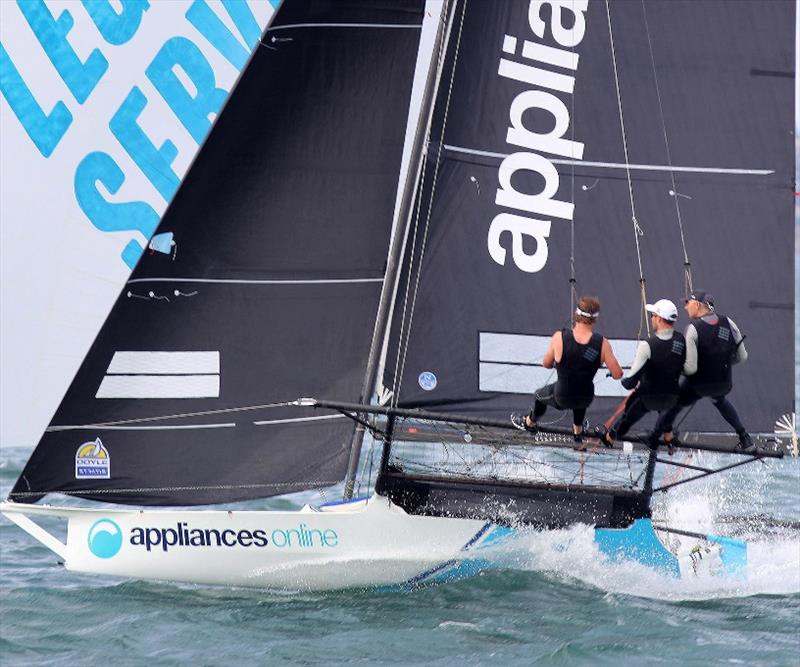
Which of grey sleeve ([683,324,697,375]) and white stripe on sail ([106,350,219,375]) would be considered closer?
grey sleeve ([683,324,697,375])

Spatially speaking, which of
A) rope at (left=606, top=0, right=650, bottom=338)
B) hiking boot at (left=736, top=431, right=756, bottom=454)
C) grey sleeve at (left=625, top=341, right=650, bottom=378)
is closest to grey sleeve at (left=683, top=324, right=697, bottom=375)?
grey sleeve at (left=625, top=341, right=650, bottom=378)

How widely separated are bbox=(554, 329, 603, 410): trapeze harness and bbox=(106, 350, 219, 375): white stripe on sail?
2.40m

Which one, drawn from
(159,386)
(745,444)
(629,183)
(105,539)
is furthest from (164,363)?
(745,444)

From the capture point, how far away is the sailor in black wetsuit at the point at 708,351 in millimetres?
11117

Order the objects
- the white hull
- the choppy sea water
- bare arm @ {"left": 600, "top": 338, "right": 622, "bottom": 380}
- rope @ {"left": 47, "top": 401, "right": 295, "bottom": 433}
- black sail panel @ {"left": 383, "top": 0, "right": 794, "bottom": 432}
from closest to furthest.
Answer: the choppy sea water
bare arm @ {"left": 600, "top": 338, "right": 622, "bottom": 380}
the white hull
rope @ {"left": 47, "top": 401, "right": 295, "bottom": 433}
black sail panel @ {"left": 383, "top": 0, "right": 794, "bottom": 432}

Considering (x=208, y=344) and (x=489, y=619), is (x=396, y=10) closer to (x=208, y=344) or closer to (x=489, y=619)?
(x=208, y=344)

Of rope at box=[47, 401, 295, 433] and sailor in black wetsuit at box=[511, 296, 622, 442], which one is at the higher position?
sailor in black wetsuit at box=[511, 296, 622, 442]

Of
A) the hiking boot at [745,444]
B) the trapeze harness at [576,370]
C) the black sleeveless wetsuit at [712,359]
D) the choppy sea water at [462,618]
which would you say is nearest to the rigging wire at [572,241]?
the trapeze harness at [576,370]

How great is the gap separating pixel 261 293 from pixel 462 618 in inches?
102

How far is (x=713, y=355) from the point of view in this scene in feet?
36.5

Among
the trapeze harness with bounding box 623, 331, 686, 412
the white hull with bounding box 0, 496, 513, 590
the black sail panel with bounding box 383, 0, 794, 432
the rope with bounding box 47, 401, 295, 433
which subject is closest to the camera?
the trapeze harness with bounding box 623, 331, 686, 412

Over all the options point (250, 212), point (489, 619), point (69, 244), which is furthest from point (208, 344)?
point (489, 619)

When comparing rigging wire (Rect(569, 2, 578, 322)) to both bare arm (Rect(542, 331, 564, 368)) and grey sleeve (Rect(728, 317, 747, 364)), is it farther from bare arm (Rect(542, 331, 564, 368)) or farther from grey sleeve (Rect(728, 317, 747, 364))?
grey sleeve (Rect(728, 317, 747, 364))

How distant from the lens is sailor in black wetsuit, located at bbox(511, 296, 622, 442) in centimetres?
1103
